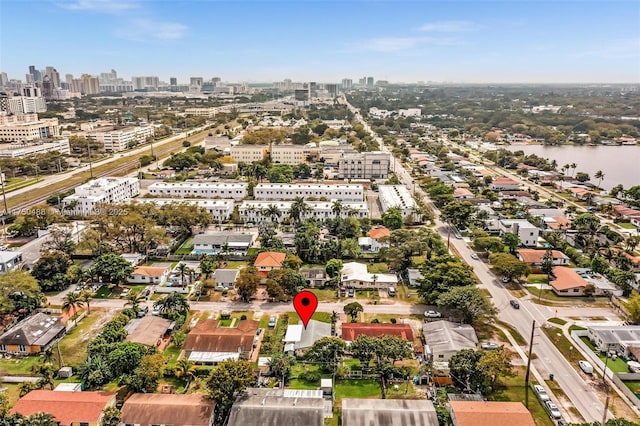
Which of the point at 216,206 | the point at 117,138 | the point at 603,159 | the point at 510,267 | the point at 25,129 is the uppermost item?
the point at 25,129

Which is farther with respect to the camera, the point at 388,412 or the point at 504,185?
the point at 504,185

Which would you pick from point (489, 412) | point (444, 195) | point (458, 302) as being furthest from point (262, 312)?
point (444, 195)

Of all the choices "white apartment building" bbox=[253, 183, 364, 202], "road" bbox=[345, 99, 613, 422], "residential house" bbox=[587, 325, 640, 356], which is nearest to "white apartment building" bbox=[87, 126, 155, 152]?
"white apartment building" bbox=[253, 183, 364, 202]

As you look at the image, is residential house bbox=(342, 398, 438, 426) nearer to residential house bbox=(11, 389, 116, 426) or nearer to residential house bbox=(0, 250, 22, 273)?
residential house bbox=(11, 389, 116, 426)

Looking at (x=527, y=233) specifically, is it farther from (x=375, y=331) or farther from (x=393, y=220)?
(x=375, y=331)

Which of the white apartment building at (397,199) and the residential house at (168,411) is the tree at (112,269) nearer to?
the residential house at (168,411)

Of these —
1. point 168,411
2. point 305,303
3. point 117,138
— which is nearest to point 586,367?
point 305,303

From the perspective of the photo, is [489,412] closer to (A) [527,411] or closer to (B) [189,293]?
(A) [527,411]
